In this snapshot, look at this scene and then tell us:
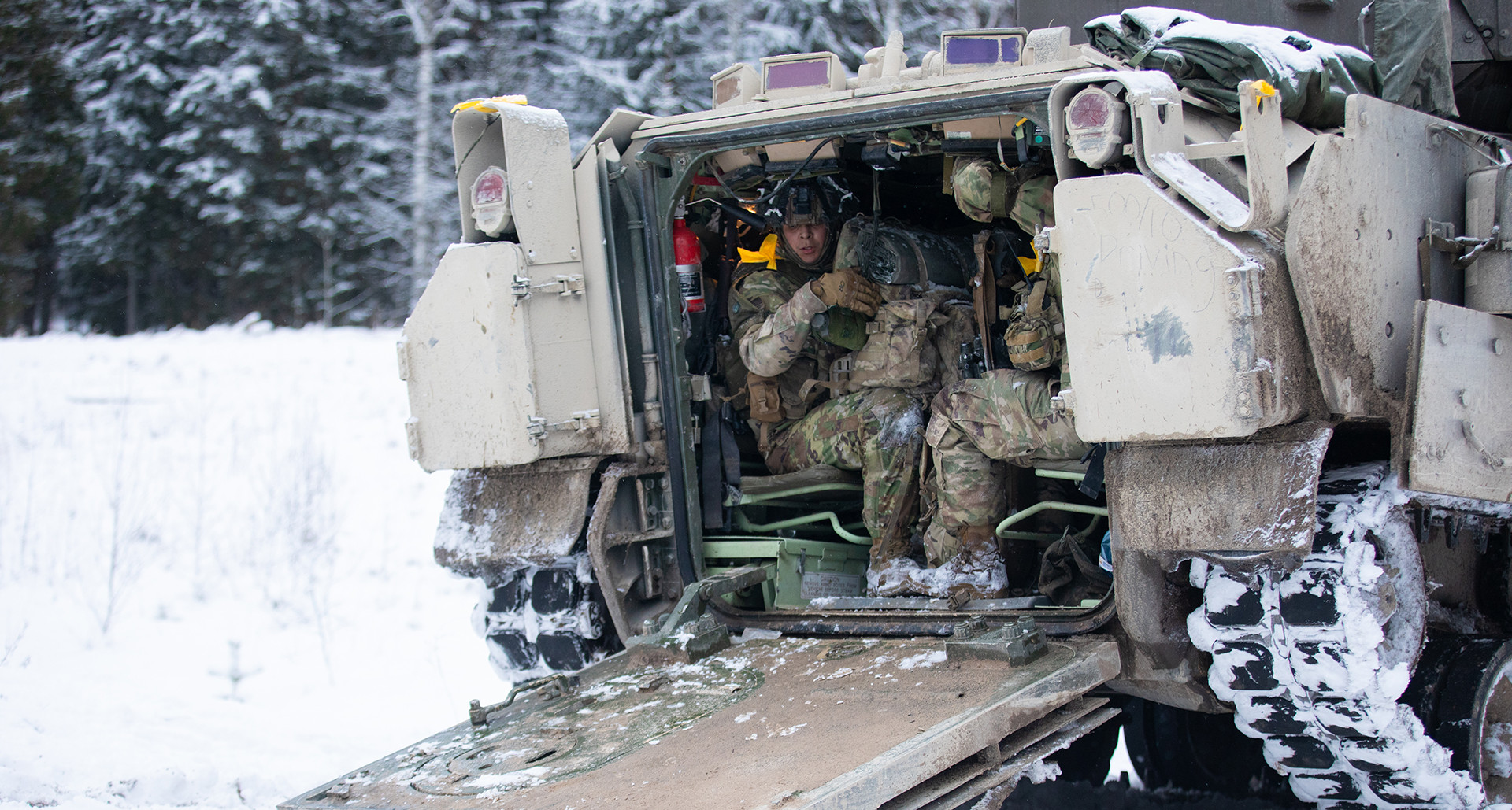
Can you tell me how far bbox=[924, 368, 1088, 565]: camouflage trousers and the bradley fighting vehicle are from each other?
0.14 m

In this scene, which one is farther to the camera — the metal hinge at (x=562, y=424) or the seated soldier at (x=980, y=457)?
the seated soldier at (x=980, y=457)

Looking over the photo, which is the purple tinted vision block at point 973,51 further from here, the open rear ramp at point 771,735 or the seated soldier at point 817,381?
the open rear ramp at point 771,735

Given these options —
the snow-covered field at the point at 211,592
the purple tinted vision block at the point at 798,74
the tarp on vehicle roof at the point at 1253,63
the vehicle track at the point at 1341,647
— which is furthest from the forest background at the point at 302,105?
the vehicle track at the point at 1341,647

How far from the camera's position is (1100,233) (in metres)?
3.17

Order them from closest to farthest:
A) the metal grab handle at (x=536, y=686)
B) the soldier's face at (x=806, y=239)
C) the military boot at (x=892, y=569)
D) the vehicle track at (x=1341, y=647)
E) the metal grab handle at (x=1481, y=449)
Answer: the vehicle track at (x=1341, y=647) → the metal grab handle at (x=1481, y=449) → the metal grab handle at (x=536, y=686) → the military boot at (x=892, y=569) → the soldier's face at (x=806, y=239)

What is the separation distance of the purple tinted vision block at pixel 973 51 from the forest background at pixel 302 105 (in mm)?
13856

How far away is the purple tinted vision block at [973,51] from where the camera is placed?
152 inches

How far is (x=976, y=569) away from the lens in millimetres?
4672

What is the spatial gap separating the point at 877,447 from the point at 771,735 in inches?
82.7

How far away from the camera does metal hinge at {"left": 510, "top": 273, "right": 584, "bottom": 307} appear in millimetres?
3990

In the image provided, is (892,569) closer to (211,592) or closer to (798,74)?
(798,74)

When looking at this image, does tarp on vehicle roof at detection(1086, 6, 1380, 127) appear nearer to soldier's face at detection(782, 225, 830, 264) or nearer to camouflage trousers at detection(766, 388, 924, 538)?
soldier's face at detection(782, 225, 830, 264)

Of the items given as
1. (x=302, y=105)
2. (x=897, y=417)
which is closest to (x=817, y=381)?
(x=897, y=417)

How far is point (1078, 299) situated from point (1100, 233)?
0.17 metres
